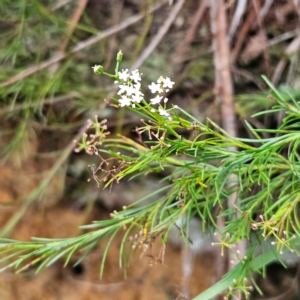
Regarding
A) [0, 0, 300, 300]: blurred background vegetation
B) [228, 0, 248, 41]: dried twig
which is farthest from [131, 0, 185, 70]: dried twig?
[228, 0, 248, 41]: dried twig

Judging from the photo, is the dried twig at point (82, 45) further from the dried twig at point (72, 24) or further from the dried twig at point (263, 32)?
the dried twig at point (263, 32)

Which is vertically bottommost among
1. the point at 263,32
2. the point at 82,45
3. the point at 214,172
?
the point at 214,172

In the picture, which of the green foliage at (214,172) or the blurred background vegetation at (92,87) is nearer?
the green foliage at (214,172)

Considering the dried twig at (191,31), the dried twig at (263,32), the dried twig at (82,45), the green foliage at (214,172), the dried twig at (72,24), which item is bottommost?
the green foliage at (214,172)

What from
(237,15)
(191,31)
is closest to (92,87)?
(191,31)

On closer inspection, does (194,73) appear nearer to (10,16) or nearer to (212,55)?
(212,55)

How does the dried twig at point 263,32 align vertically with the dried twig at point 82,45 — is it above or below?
below

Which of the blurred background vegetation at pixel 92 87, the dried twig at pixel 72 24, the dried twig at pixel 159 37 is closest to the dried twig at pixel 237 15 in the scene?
the blurred background vegetation at pixel 92 87

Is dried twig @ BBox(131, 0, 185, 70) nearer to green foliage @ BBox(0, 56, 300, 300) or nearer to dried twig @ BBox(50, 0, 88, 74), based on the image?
dried twig @ BBox(50, 0, 88, 74)

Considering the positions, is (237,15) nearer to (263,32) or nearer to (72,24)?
(263,32)

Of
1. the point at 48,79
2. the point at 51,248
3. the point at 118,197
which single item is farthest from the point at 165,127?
the point at 118,197
